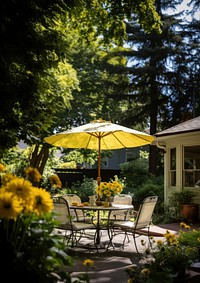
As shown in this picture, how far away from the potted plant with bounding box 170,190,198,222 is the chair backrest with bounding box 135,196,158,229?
12.4ft

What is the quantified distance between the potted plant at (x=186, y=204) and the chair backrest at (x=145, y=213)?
3.79 metres

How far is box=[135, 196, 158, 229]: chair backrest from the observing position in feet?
21.2

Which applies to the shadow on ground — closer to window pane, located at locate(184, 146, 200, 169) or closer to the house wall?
the house wall

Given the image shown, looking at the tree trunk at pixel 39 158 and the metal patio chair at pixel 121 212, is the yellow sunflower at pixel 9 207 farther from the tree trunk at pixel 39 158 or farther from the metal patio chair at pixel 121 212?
the tree trunk at pixel 39 158

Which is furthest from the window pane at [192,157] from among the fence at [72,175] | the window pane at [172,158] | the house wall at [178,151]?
the fence at [72,175]

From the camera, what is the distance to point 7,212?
6.56ft

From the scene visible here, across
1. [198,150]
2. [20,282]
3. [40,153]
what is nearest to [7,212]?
[20,282]

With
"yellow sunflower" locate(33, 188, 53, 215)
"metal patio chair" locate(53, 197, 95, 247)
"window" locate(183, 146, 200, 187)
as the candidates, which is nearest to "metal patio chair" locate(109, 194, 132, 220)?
"metal patio chair" locate(53, 197, 95, 247)

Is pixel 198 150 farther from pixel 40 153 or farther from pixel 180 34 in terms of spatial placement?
pixel 180 34

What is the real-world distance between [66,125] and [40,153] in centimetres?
390

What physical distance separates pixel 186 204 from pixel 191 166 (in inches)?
52.7

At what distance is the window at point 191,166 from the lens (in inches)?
436

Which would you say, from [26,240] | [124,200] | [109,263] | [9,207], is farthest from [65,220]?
[9,207]

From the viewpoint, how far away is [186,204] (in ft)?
34.8
